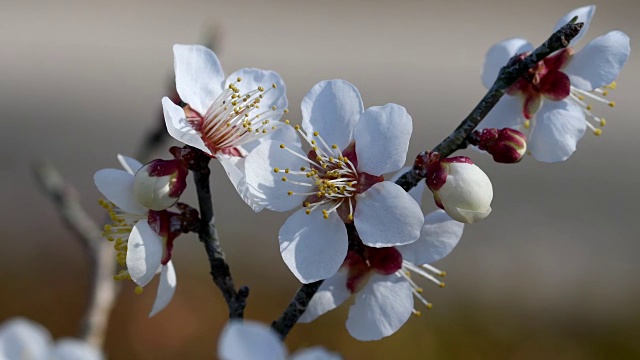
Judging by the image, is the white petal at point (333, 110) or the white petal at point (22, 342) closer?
the white petal at point (22, 342)

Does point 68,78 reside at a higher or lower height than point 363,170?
lower

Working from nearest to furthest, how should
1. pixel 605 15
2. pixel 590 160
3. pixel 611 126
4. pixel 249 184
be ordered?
1. pixel 249 184
2. pixel 590 160
3. pixel 611 126
4. pixel 605 15

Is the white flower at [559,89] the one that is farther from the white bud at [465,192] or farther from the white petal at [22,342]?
the white petal at [22,342]

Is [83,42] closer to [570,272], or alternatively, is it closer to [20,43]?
[20,43]

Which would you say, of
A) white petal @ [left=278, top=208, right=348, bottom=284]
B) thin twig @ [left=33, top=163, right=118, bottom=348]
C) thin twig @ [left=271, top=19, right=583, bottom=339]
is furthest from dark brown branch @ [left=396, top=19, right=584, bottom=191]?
thin twig @ [left=33, top=163, right=118, bottom=348]

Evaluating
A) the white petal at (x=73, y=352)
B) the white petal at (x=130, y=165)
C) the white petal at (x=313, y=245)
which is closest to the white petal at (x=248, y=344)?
the white petal at (x=73, y=352)

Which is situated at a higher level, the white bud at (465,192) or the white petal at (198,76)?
the white petal at (198,76)

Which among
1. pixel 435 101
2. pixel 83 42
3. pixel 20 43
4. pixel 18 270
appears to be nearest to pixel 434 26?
pixel 435 101
